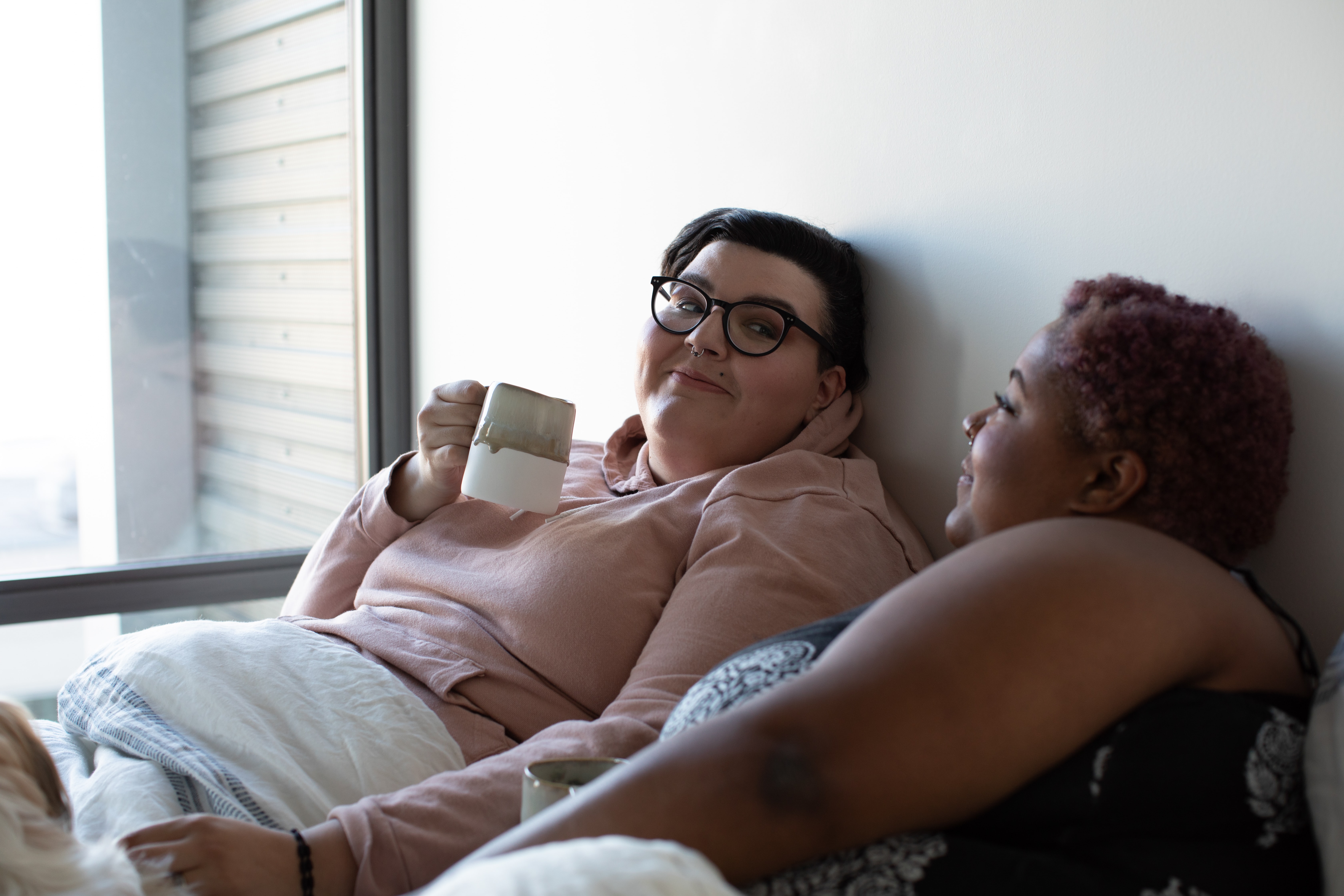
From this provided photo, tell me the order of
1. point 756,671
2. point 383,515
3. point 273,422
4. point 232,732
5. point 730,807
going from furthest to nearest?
1. point 273,422
2. point 383,515
3. point 232,732
4. point 756,671
5. point 730,807

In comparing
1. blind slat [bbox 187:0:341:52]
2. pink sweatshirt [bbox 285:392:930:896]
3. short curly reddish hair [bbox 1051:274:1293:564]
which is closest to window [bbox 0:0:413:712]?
blind slat [bbox 187:0:341:52]

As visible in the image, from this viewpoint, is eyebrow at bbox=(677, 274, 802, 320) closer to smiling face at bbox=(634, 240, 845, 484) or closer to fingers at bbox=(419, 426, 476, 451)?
smiling face at bbox=(634, 240, 845, 484)

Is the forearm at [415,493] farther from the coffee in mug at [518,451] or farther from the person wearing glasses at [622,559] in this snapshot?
the coffee in mug at [518,451]

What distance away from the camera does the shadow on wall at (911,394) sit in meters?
1.39

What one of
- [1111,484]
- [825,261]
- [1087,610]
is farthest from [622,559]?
[1087,610]

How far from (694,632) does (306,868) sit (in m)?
0.48

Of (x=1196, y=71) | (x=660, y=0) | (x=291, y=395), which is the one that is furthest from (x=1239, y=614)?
(x=291, y=395)

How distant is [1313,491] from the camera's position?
38.4 inches

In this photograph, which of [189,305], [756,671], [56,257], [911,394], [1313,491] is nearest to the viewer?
[756,671]

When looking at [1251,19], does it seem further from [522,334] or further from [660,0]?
[522,334]

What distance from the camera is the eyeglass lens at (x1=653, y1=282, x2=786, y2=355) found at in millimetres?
1505

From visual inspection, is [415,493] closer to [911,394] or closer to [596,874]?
[911,394]

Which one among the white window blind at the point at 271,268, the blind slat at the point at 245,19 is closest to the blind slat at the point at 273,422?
the white window blind at the point at 271,268

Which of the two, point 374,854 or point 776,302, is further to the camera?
point 776,302
